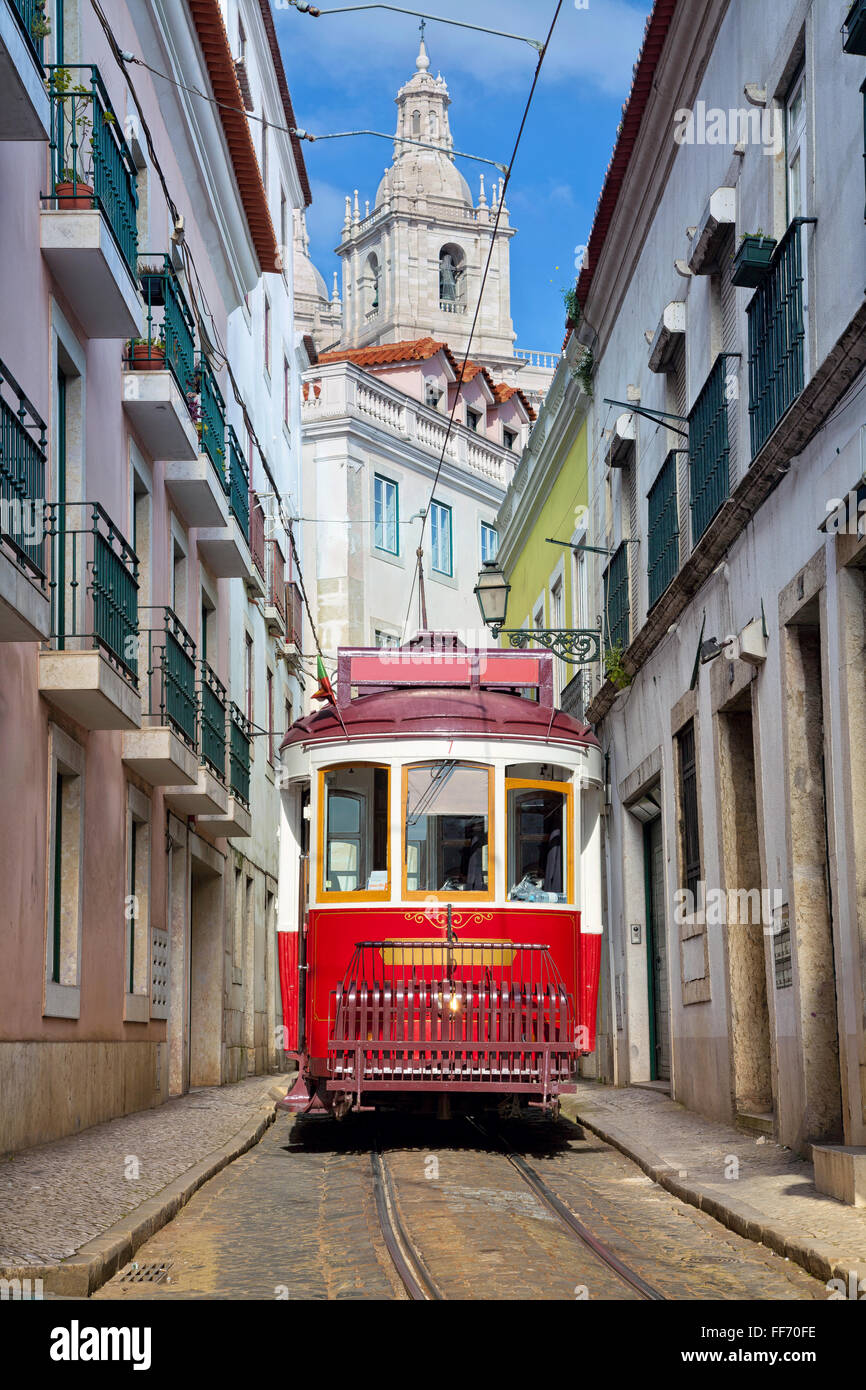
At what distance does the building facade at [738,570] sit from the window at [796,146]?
0.03 metres

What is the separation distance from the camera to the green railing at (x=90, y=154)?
1213cm

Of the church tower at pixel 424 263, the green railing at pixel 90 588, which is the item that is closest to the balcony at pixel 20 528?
the green railing at pixel 90 588

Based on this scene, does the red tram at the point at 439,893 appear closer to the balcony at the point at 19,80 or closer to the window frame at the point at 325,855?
the window frame at the point at 325,855

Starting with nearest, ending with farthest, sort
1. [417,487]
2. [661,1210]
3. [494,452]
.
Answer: [661,1210], [417,487], [494,452]

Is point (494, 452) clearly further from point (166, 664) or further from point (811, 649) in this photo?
point (811, 649)

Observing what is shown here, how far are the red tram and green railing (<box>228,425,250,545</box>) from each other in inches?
317

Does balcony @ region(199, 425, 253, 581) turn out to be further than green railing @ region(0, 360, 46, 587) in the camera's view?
Yes

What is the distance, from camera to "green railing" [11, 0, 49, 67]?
9.48 m

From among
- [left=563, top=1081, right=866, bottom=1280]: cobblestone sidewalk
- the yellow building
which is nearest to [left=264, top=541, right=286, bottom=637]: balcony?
the yellow building

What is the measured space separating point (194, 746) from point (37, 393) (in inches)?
218

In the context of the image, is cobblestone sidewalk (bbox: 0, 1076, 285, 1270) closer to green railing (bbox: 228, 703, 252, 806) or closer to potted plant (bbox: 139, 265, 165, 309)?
green railing (bbox: 228, 703, 252, 806)
